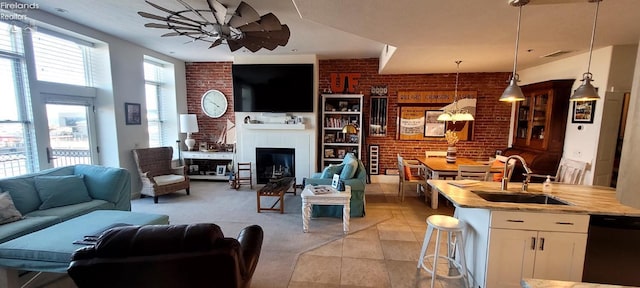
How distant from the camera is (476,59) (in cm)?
→ 433

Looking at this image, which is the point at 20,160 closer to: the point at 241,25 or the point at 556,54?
the point at 241,25

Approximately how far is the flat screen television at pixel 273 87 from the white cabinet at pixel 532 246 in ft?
13.2

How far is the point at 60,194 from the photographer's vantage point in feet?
9.59

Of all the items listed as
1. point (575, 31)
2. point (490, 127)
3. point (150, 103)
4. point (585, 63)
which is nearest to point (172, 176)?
point (150, 103)

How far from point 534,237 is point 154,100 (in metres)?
6.72

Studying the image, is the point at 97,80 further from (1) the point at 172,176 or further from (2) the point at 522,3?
(2) the point at 522,3

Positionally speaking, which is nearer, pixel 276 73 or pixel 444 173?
pixel 444 173

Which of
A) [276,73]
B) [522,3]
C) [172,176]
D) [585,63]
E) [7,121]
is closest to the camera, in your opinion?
[522,3]

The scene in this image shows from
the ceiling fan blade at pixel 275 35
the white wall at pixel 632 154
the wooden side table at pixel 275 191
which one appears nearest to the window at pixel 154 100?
the wooden side table at pixel 275 191

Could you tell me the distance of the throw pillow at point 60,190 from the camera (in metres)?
2.84

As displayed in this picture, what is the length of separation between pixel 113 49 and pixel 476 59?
620 centimetres

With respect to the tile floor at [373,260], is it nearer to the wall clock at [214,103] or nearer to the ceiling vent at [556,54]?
the ceiling vent at [556,54]

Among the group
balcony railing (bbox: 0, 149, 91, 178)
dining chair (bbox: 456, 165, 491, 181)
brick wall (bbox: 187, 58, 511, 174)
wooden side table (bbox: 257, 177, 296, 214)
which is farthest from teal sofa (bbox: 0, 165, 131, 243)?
dining chair (bbox: 456, 165, 491, 181)

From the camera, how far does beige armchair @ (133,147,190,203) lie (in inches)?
176
